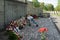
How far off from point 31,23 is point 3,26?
10.9 ft

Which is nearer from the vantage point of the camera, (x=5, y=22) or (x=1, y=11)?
(x=1, y=11)

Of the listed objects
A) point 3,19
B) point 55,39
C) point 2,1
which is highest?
point 2,1

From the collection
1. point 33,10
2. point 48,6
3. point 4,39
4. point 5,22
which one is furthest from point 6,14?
point 48,6

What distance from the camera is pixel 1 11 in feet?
24.9

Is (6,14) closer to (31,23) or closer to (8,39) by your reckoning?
(31,23)

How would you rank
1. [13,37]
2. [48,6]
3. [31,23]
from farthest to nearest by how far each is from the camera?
[48,6] → [31,23] → [13,37]

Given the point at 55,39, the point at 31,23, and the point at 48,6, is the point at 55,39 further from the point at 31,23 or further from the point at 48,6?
the point at 48,6

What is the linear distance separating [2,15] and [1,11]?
186 millimetres

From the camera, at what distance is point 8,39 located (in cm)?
500

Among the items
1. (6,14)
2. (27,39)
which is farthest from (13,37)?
(6,14)

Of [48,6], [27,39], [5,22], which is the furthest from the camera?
[48,6]

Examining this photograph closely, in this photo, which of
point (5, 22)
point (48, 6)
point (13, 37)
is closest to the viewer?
point (13, 37)

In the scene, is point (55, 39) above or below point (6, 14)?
below

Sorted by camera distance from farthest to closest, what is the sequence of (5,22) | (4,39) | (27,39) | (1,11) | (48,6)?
(48,6)
(5,22)
(1,11)
(27,39)
(4,39)
